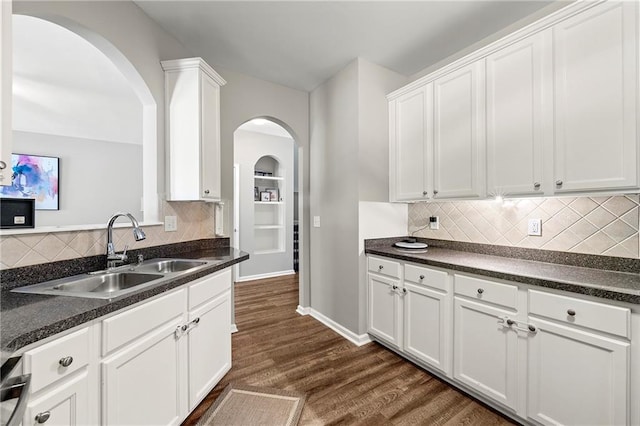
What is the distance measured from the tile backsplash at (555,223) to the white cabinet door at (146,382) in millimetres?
2271

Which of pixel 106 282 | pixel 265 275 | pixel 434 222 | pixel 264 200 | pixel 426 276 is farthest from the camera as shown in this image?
pixel 264 200

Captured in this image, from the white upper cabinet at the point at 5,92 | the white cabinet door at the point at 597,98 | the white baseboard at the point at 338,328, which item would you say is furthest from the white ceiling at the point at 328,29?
the white baseboard at the point at 338,328

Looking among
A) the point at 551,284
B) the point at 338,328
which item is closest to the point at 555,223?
the point at 551,284

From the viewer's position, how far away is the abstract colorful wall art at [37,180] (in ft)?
14.1

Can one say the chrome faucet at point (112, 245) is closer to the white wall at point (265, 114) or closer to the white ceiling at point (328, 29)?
the white wall at point (265, 114)

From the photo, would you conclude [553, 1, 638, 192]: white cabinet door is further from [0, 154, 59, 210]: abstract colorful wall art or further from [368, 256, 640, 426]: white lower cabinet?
[0, 154, 59, 210]: abstract colorful wall art

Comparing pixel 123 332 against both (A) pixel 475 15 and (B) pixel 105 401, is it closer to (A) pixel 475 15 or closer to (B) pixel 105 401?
(B) pixel 105 401

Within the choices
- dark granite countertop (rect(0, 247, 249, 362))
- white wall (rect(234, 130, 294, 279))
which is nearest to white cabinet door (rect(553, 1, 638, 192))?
dark granite countertop (rect(0, 247, 249, 362))

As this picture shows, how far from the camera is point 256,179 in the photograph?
523 cm

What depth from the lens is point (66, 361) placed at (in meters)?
0.90

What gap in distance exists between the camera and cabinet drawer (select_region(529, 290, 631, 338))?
3.94 ft

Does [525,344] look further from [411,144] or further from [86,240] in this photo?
[86,240]

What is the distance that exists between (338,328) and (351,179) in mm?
1550

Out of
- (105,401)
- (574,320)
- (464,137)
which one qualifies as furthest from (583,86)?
(105,401)
